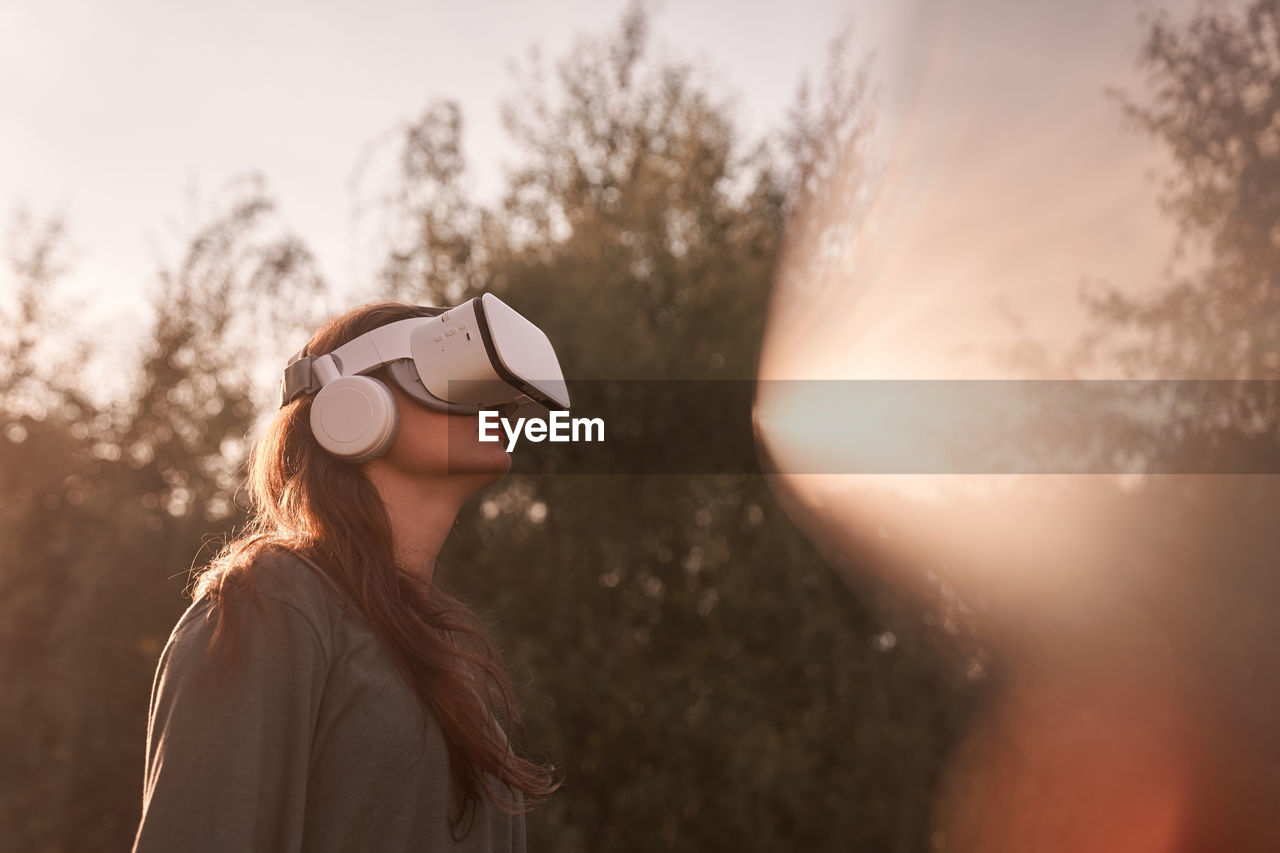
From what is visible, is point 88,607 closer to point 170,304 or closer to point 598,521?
point 170,304

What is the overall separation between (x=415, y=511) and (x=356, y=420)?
0.23 m

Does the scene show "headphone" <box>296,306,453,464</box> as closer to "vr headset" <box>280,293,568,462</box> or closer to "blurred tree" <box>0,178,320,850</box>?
"vr headset" <box>280,293,568,462</box>

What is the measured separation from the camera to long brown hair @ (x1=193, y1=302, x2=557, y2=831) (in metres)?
1.69

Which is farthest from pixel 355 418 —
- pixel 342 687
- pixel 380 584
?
pixel 342 687

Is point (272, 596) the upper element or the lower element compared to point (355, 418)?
lower

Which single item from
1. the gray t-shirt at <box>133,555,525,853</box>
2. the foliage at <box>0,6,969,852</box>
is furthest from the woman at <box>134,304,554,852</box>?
the foliage at <box>0,6,969,852</box>

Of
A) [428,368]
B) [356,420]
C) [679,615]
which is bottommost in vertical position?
[679,615]

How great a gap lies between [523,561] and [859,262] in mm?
3826

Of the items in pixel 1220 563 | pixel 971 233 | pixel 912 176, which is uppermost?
pixel 912 176

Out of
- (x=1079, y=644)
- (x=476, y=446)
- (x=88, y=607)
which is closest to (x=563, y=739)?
(x=1079, y=644)

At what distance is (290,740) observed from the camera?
4.98 feet

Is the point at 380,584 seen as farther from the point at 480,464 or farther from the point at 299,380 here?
the point at 299,380

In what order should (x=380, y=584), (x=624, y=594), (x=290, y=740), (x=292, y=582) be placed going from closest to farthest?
(x=290, y=740)
(x=292, y=582)
(x=380, y=584)
(x=624, y=594)

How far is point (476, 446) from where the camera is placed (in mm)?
2064
